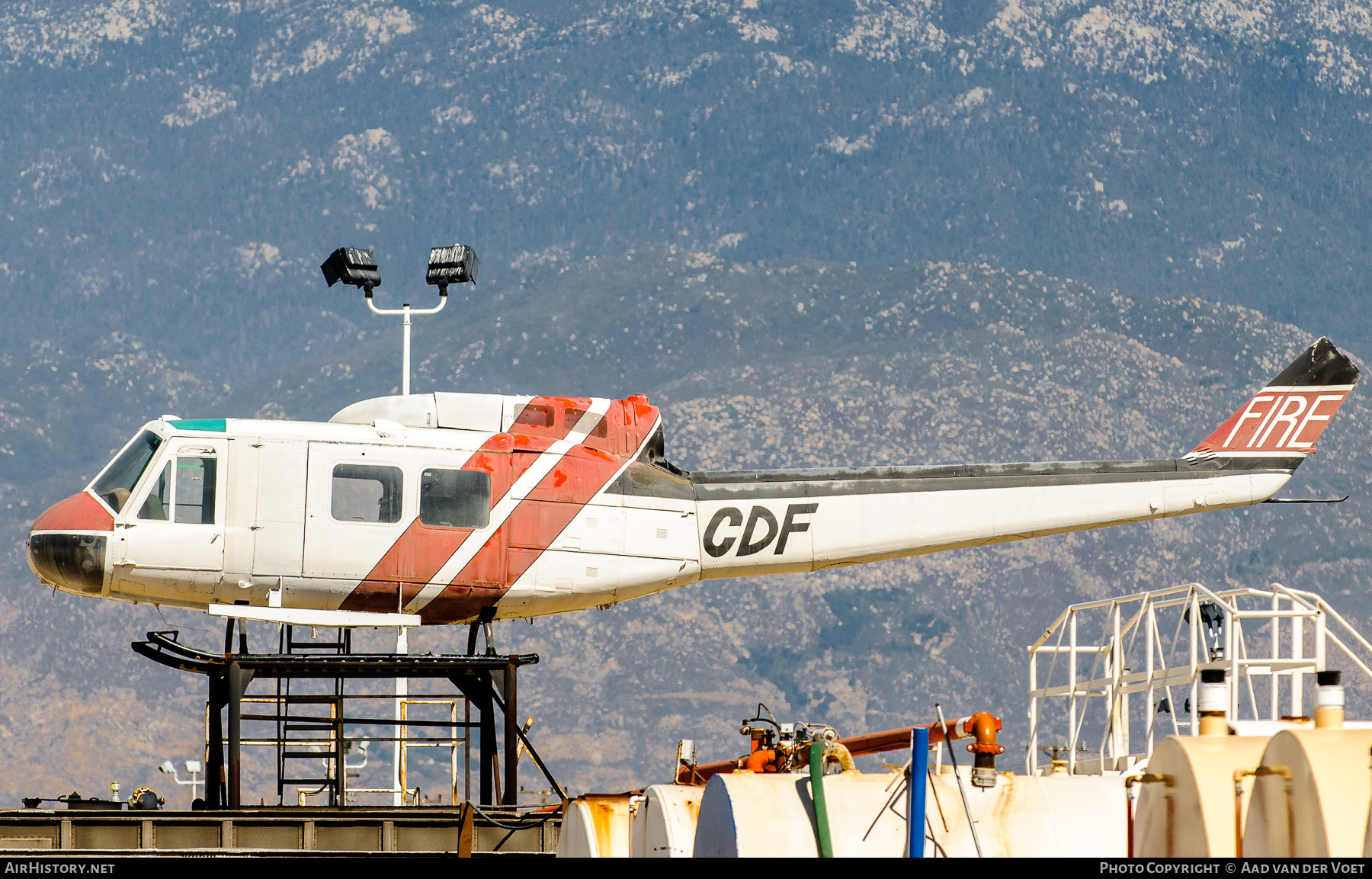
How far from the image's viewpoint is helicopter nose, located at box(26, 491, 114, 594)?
74.6ft

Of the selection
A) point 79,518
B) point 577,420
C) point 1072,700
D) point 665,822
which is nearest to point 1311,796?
point 665,822

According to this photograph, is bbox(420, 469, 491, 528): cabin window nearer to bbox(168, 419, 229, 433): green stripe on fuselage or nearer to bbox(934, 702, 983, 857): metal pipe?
bbox(168, 419, 229, 433): green stripe on fuselage

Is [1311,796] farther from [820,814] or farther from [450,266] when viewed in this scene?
[450,266]

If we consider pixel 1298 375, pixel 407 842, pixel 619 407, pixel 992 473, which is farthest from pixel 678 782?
pixel 1298 375

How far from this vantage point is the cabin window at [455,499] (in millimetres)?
23344

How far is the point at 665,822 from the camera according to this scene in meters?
15.0

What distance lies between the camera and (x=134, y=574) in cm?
2284

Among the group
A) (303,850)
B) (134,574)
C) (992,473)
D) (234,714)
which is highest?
(992,473)

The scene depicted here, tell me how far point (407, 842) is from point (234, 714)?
3.15m

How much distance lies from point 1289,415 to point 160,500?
16029 mm

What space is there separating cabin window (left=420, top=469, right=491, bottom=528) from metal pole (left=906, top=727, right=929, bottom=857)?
1074 centimetres

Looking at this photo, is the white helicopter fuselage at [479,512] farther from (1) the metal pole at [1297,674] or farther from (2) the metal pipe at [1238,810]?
(2) the metal pipe at [1238,810]

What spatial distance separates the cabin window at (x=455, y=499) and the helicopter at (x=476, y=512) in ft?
0.07
